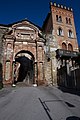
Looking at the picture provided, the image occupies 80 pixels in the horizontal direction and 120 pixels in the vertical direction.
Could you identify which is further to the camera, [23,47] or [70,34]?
[70,34]

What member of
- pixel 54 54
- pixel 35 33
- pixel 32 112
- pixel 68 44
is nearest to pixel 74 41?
pixel 68 44

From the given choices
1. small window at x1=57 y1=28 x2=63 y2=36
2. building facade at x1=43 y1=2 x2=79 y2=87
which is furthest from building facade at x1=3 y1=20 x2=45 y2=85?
small window at x1=57 y1=28 x2=63 y2=36

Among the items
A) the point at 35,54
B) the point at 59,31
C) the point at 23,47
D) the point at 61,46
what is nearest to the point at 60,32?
the point at 59,31

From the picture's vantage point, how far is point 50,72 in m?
20.4

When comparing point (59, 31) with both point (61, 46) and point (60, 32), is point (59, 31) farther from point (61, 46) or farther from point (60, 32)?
point (61, 46)

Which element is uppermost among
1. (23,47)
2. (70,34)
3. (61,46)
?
(70,34)

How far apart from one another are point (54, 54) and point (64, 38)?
8.49m

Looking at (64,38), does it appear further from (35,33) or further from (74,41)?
(35,33)

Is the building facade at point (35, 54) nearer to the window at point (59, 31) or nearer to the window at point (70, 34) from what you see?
the window at point (59, 31)

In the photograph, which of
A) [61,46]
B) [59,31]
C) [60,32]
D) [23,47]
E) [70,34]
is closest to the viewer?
[23,47]

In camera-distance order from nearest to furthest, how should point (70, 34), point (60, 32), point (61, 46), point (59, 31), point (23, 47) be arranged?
1. point (23, 47)
2. point (61, 46)
3. point (60, 32)
4. point (59, 31)
5. point (70, 34)

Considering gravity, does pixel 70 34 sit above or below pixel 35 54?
above

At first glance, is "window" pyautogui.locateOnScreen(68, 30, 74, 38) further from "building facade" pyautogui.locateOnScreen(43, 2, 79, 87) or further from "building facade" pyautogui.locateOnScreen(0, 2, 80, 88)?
"building facade" pyautogui.locateOnScreen(0, 2, 80, 88)

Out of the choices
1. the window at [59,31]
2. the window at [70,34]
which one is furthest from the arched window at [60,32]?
the window at [70,34]
